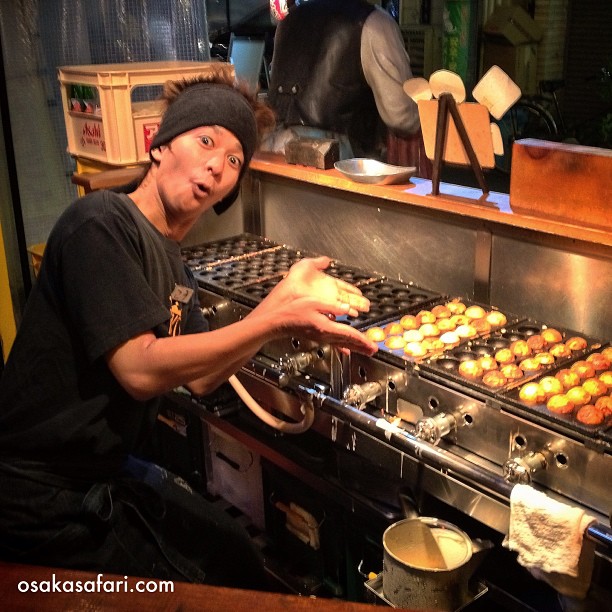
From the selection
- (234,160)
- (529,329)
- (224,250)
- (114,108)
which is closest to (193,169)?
(234,160)

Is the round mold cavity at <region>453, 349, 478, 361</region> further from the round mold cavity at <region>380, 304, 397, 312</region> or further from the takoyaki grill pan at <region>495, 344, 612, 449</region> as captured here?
the round mold cavity at <region>380, 304, 397, 312</region>

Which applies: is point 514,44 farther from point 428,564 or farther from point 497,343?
point 428,564

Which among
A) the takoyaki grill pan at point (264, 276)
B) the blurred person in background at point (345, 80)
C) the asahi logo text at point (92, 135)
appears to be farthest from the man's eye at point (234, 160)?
the blurred person in background at point (345, 80)

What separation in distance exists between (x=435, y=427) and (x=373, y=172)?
141 centimetres

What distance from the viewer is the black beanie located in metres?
2.20

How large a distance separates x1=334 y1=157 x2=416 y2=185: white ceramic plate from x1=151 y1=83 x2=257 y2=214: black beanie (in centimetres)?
89

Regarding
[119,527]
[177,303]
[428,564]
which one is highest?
[177,303]

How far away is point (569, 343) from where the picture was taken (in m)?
2.51

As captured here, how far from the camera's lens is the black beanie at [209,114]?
7.23 ft

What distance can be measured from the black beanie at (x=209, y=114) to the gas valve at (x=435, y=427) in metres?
0.97

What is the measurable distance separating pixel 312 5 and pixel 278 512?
3099 millimetres

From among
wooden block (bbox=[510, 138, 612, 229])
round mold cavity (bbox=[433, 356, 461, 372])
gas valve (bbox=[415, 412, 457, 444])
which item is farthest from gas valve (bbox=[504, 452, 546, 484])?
wooden block (bbox=[510, 138, 612, 229])

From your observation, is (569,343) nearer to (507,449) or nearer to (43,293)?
(507,449)

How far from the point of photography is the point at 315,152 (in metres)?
3.41
